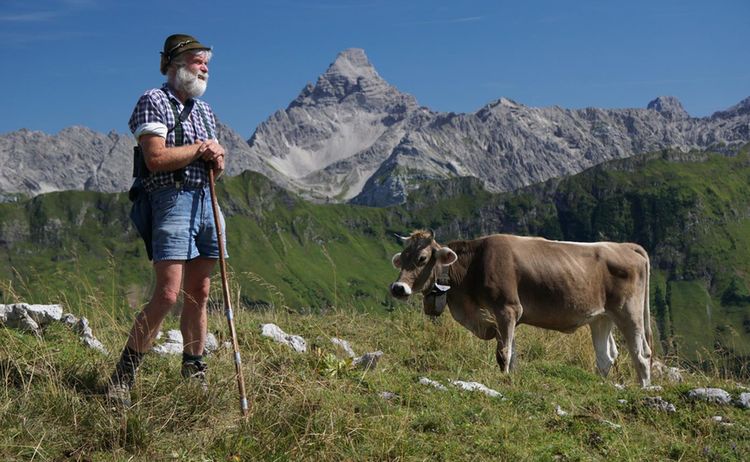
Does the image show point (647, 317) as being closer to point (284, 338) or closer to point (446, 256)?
point (446, 256)

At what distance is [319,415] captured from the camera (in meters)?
6.68

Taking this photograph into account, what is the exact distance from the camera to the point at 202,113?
319 inches

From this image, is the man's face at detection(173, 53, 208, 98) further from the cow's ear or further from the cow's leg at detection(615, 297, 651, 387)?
the cow's leg at detection(615, 297, 651, 387)

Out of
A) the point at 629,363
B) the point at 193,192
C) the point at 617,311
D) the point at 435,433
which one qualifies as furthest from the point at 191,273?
the point at 629,363

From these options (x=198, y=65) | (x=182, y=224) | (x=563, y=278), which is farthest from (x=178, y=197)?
(x=563, y=278)

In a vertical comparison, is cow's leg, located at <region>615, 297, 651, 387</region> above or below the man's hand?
below

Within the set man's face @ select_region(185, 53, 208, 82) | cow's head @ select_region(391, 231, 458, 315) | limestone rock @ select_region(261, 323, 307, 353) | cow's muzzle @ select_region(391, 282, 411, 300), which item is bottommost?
limestone rock @ select_region(261, 323, 307, 353)

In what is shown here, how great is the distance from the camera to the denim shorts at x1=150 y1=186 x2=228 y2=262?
7.32 meters

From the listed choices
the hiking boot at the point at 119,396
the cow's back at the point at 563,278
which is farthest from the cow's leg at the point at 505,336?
the hiking boot at the point at 119,396

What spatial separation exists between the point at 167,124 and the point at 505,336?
6.50 meters

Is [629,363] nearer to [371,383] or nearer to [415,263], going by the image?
[415,263]

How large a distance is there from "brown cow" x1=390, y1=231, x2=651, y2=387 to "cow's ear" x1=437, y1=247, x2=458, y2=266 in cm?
2

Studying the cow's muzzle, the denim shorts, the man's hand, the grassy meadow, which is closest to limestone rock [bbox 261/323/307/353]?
the grassy meadow

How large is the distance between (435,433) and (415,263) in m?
5.56
